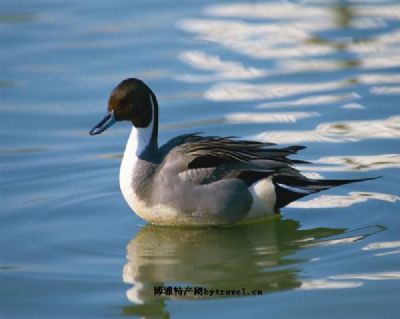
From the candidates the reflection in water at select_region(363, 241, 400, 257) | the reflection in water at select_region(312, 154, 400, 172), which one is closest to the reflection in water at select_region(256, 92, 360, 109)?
the reflection in water at select_region(312, 154, 400, 172)

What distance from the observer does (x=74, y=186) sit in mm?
8961

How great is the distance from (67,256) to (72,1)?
6.46 meters

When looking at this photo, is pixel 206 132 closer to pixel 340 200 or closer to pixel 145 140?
pixel 145 140

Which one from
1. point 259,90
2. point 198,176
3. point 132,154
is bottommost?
point 198,176

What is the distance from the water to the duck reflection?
0.06ft

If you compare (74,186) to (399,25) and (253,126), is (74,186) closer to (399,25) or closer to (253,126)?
(253,126)

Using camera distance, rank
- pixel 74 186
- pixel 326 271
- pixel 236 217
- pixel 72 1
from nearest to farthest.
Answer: pixel 326 271, pixel 236 217, pixel 74 186, pixel 72 1

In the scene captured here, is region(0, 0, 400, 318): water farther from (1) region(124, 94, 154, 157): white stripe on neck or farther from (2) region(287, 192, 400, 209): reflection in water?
(1) region(124, 94, 154, 157): white stripe on neck

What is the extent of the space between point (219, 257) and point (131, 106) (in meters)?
1.38

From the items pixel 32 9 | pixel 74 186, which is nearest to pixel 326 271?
pixel 74 186

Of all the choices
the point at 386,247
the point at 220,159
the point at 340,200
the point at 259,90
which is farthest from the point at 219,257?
the point at 259,90

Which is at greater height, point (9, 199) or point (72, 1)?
point (72, 1)

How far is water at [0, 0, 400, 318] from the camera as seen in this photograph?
23.1ft

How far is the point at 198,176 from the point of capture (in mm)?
8180
